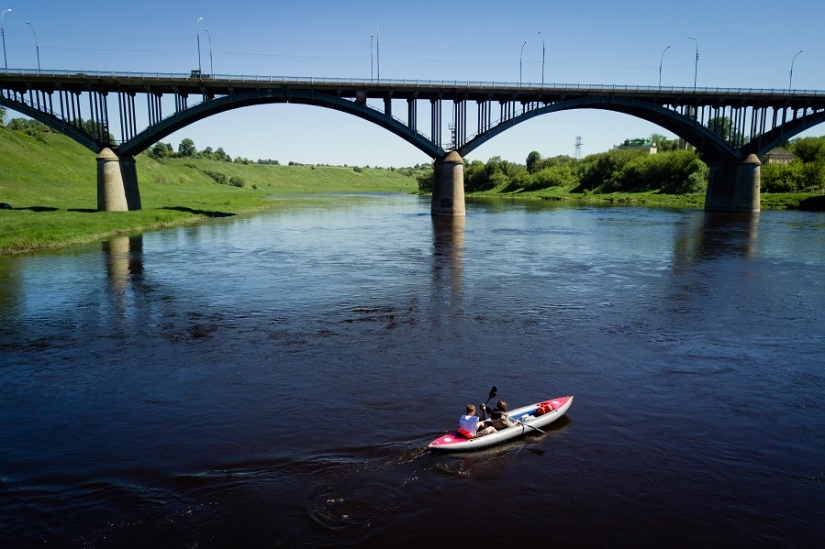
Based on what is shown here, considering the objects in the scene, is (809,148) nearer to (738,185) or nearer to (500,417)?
(738,185)

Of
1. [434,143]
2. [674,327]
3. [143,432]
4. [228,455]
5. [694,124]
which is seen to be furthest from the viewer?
[694,124]

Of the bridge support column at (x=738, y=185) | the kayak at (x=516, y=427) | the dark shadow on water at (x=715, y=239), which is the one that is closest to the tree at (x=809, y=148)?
the bridge support column at (x=738, y=185)

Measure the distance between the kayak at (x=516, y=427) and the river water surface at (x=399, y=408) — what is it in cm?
20

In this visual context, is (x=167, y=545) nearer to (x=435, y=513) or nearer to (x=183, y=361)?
(x=435, y=513)

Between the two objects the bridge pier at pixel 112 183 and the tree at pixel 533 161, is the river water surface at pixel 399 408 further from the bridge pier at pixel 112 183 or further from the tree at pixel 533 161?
the tree at pixel 533 161

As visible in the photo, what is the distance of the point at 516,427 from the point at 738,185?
74.7 metres

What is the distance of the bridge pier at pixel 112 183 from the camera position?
54875mm

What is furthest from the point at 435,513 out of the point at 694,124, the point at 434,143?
the point at 694,124

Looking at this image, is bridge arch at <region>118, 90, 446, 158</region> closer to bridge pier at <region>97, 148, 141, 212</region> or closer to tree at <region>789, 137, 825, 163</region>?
bridge pier at <region>97, 148, 141, 212</region>

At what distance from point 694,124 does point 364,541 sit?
71.9 metres

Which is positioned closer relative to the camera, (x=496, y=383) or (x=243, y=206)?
(x=496, y=383)

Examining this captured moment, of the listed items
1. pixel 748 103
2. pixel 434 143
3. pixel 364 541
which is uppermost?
pixel 748 103

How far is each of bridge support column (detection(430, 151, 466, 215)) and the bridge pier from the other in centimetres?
3143

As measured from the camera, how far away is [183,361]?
15961 millimetres
